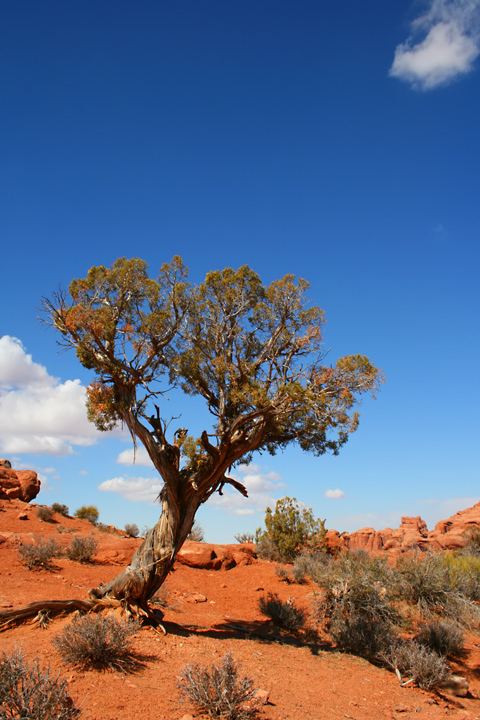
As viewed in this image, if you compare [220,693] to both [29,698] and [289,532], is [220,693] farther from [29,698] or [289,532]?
[289,532]

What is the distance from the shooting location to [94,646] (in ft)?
21.6

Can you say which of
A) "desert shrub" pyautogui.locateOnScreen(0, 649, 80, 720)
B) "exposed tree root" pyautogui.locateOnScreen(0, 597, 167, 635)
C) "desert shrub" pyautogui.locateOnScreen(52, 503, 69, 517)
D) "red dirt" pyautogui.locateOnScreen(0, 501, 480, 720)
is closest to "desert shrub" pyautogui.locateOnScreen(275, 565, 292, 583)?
"red dirt" pyautogui.locateOnScreen(0, 501, 480, 720)

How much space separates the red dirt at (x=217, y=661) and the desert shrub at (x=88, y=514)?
50.5 ft

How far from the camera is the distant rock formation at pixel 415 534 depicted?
42.5 metres

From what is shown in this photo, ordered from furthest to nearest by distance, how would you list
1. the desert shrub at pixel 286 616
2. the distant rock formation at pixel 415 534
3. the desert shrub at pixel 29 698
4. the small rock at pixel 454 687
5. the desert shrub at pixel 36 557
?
the distant rock formation at pixel 415 534 < the desert shrub at pixel 36 557 < the desert shrub at pixel 286 616 < the small rock at pixel 454 687 < the desert shrub at pixel 29 698

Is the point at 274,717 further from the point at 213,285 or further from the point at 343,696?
the point at 213,285

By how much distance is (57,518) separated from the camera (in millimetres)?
26266

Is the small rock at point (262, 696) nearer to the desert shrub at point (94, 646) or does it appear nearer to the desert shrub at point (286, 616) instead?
the desert shrub at point (94, 646)

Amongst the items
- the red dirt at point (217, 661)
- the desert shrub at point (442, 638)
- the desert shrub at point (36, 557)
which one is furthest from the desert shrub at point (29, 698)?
the desert shrub at point (36, 557)

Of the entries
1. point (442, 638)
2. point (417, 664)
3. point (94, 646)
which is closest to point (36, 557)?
point (94, 646)

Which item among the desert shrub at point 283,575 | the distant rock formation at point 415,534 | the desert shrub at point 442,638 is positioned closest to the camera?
the desert shrub at point 442,638

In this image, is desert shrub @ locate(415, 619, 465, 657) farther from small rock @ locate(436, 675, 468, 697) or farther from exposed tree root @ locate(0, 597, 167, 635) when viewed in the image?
exposed tree root @ locate(0, 597, 167, 635)

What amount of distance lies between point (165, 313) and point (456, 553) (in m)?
22.6

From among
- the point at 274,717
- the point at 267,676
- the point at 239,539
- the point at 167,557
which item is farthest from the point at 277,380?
the point at 239,539
